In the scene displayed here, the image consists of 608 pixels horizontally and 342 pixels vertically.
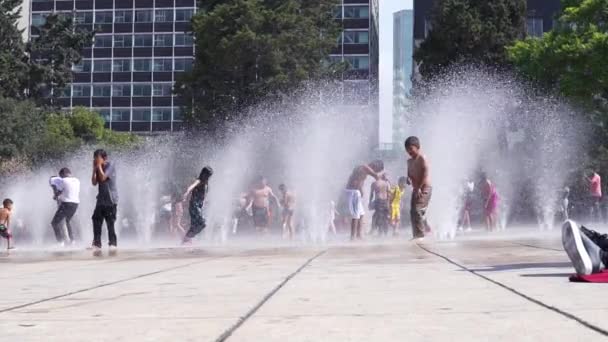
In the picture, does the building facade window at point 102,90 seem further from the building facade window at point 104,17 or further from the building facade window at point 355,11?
the building facade window at point 355,11

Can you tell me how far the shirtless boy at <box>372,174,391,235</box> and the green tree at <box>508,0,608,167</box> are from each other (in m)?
20.3

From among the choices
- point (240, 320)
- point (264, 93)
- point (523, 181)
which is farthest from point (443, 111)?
point (240, 320)

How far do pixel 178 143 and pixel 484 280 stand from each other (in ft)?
154

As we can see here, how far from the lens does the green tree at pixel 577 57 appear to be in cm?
4091

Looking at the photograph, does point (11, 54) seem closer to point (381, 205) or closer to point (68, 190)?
point (381, 205)

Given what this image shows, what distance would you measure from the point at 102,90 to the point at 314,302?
112884mm

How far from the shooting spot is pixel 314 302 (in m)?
5.92

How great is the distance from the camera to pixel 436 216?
84.3 ft

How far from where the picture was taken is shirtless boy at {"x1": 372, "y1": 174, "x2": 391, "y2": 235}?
22.9 meters

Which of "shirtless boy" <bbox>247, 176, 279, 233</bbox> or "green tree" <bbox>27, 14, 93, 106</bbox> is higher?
"green tree" <bbox>27, 14, 93, 106</bbox>

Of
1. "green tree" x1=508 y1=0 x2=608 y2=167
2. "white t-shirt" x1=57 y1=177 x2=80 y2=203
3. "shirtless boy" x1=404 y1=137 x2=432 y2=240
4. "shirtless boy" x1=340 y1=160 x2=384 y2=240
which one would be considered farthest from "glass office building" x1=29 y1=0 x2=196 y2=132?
"shirtless boy" x1=404 y1=137 x2=432 y2=240

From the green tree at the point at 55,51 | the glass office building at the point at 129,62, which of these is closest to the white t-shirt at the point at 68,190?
the green tree at the point at 55,51

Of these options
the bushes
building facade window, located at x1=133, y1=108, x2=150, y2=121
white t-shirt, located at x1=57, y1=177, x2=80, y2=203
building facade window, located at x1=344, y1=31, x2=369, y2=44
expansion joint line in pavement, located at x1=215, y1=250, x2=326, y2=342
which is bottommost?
expansion joint line in pavement, located at x1=215, y1=250, x2=326, y2=342

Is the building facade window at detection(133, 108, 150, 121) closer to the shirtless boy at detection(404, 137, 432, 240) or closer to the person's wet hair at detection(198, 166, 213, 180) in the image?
the person's wet hair at detection(198, 166, 213, 180)
